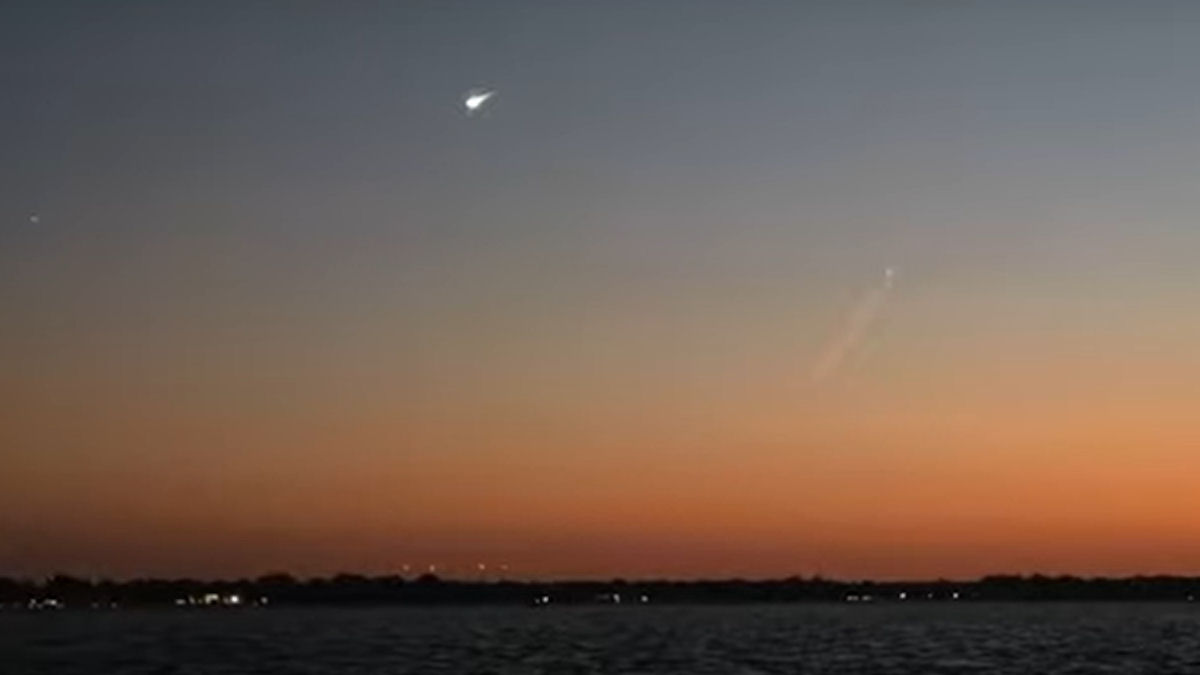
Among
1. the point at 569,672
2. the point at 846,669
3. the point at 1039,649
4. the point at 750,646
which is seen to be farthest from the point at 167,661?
the point at 1039,649

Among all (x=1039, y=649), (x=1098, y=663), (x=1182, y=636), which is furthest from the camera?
(x=1182, y=636)

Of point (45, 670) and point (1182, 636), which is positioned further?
point (1182, 636)

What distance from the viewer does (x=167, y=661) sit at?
11550cm

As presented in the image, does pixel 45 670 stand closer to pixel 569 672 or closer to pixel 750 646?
pixel 569 672

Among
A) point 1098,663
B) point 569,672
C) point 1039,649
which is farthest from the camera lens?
point 1039,649

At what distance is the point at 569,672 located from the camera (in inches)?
3959

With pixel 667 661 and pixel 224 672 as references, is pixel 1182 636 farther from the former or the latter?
pixel 224 672

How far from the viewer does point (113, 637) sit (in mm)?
176500

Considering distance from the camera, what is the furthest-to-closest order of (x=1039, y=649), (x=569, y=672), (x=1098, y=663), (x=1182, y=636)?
1. (x=1182, y=636)
2. (x=1039, y=649)
3. (x=1098, y=663)
4. (x=569, y=672)

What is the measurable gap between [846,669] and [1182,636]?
241 ft

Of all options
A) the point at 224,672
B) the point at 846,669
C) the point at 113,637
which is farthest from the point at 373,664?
the point at 113,637

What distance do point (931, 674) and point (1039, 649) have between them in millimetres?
41199

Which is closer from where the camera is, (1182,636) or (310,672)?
(310,672)

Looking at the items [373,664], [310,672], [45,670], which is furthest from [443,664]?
[45,670]
